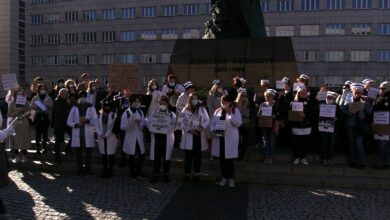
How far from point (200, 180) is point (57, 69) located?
2841 inches

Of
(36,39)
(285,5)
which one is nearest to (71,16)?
(36,39)

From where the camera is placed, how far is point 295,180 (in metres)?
10.7

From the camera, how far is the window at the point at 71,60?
7744 centimetres

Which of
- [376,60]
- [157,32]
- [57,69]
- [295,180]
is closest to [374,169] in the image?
[295,180]

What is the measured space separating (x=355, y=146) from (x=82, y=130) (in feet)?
21.8

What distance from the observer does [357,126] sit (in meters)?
11.4

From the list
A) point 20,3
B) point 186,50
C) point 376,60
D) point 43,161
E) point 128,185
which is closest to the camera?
point 128,185

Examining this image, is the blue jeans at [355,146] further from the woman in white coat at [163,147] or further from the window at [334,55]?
the window at [334,55]

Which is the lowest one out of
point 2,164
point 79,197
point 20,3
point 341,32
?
point 79,197

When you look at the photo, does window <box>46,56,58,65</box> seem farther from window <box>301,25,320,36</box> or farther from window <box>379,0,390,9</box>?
window <box>379,0,390,9</box>

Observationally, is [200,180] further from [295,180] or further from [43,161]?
[43,161]

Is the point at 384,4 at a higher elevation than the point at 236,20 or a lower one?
higher

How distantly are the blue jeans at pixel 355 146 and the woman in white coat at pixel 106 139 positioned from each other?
5.63 metres

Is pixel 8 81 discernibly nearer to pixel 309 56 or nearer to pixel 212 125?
pixel 212 125
